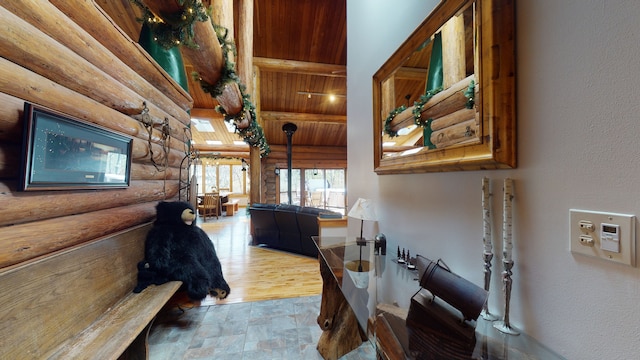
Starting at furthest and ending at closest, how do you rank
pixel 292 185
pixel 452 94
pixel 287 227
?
1. pixel 292 185
2. pixel 287 227
3. pixel 452 94

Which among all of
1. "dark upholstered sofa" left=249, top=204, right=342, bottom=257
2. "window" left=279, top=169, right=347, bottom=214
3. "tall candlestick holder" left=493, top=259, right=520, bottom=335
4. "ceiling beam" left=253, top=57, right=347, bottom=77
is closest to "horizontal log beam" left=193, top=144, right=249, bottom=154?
"window" left=279, top=169, right=347, bottom=214

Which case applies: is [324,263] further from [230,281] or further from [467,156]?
[230,281]

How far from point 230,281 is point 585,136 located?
3652 mm

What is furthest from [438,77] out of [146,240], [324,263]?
[146,240]

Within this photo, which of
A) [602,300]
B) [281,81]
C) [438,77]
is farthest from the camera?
[281,81]

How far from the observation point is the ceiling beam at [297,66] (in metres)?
5.38

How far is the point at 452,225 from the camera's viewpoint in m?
1.12

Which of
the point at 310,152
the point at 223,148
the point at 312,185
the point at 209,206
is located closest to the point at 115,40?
the point at 209,206

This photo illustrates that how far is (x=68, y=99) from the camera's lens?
1.32m

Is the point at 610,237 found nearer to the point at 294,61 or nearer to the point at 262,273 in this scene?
the point at 262,273

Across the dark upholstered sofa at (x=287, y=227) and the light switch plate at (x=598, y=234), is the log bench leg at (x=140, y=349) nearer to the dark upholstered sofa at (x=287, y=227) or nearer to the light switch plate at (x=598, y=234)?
the light switch plate at (x=598, y=234)

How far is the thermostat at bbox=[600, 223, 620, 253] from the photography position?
0.57 meters

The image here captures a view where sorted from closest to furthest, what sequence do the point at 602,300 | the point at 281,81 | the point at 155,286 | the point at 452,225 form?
the point at 602,300 → the point at 452,225 → the point at 155,286 → the point at 281,81

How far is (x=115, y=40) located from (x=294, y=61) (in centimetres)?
429
